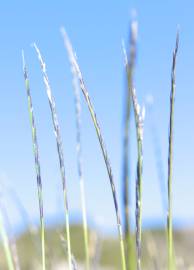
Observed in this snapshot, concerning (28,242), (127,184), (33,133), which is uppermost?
(28,242)

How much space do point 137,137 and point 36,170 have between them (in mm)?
199

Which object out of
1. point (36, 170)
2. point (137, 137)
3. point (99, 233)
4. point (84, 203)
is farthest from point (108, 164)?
point (99, 233)

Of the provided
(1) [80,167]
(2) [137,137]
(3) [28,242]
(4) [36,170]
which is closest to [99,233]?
(1) [80,167]

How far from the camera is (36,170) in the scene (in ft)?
3.51

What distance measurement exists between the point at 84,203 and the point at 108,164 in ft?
1.35

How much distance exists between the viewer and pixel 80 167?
1.43 metres

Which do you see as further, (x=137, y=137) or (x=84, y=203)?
(x=84, y=203)

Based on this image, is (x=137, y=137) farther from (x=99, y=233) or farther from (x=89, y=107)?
(x=99, y=233)

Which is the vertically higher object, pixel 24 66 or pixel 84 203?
pixel 24 66

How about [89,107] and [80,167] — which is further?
[80,167]

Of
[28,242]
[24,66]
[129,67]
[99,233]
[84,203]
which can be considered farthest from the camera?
[28,242]

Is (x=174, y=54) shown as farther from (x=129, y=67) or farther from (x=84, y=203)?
(x=84, y=203)

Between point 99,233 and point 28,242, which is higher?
point 28,242

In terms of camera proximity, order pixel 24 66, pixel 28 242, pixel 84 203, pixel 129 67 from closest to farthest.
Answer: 1. pixel 129 67
2. pixel 24 66
3. pixel 84 203
4. pixel 28 242
